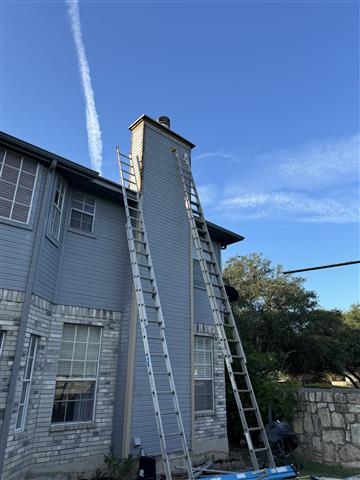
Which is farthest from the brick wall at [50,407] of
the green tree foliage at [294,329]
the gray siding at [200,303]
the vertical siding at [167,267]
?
the green tree foliage at [294,329]

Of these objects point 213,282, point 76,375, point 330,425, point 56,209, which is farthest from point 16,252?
point 330,425

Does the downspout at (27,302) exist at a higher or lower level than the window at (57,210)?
lower

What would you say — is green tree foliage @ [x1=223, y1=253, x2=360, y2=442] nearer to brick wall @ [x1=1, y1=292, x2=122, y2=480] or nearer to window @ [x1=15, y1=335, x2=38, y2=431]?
brick wall @ [x1=1, y1=292, x2=122, y2=480]

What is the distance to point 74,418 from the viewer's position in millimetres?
6762

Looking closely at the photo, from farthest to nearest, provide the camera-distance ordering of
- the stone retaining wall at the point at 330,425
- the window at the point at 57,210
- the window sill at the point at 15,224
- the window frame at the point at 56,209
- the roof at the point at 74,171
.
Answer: the stone retaining wall at the point at 330,425, the window at the point at 57,210, the window frame at the point at 56,209, the roof at the point at 74,171, the window sill at the point at 15,224

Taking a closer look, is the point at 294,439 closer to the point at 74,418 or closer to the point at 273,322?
the point at 74,418

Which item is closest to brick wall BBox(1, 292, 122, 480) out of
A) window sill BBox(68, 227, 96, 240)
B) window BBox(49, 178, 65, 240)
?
window BBox(49, 178, 65, 240)

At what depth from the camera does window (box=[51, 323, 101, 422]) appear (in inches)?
264

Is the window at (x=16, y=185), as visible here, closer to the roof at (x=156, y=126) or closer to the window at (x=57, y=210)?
the window at (x=57, y=210)

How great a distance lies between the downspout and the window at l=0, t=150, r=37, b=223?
0.89 ft

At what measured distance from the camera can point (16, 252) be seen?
611cm

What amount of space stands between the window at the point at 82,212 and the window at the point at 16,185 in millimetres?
1396

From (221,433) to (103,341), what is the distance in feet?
13.3

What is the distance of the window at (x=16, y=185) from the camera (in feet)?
20.7
